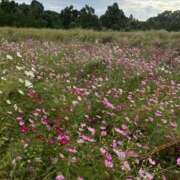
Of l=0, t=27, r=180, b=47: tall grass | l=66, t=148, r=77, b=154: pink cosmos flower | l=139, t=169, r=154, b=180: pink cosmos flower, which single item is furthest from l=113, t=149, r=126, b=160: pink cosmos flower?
l=0, t=27, r=180, b=47: tall grass

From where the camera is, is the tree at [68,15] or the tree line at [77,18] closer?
the tree line at [77,18]

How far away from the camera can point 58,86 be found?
4.36 metres

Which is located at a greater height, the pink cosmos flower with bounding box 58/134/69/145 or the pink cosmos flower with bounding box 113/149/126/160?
the pink cosmos flower with bounding box 58/134/69/145

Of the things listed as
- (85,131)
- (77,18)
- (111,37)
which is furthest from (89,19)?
(85,131)

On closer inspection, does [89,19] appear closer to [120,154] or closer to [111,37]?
[111,37]

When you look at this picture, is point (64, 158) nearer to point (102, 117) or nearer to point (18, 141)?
point (18, 141)

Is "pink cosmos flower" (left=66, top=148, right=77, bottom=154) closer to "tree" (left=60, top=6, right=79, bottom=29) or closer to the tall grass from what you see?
the tall grass

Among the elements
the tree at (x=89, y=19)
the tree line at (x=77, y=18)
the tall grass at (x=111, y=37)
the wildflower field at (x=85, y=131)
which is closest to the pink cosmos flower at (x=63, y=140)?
the wildflower field at (x=85, y=131)

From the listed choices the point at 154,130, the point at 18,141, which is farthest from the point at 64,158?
the point at 154,130

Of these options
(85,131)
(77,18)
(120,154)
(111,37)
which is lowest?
(77,18)

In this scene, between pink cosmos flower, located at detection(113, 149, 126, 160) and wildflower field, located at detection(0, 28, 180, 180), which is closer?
wildflower field, located at detection(0, 28, 180, 180)

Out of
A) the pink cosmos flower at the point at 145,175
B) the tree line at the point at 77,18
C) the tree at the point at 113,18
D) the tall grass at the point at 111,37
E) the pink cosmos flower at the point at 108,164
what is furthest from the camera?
the tree at the point at 113,18

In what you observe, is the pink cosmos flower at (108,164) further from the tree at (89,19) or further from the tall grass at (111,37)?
the tree at (89,19)

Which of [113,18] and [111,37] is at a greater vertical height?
[111,37]
